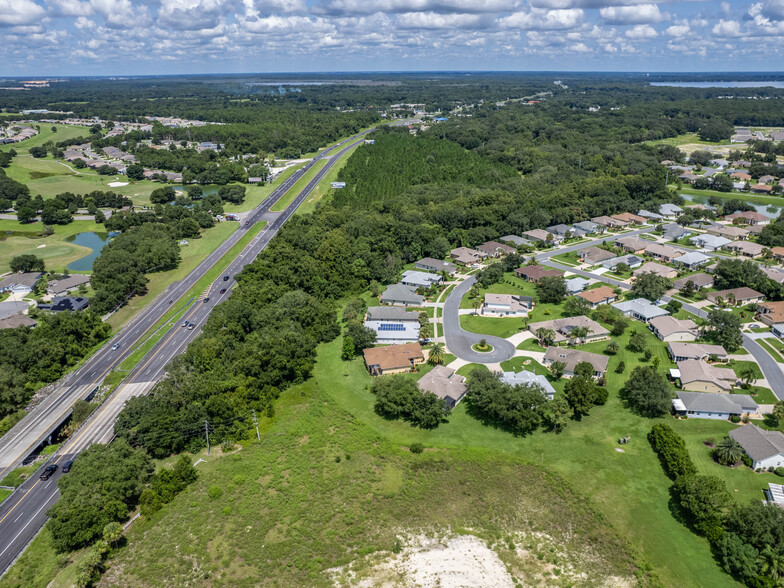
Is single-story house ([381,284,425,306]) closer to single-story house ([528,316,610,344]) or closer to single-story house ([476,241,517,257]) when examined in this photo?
single-story house ([528,316,610,344])

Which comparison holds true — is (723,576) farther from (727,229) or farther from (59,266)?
(59,266)

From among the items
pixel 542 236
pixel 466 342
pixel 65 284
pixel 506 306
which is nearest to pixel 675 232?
pixel 542 236

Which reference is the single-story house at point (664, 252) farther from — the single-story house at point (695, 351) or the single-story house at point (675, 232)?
the single-story house at point (695, 351)

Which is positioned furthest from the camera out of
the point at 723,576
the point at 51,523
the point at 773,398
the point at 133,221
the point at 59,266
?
the point at 133,221

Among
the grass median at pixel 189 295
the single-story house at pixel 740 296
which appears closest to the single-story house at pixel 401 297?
the grass median at pixel 189 295

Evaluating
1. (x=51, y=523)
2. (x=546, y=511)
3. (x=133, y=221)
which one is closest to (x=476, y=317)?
(x=546, y=511)

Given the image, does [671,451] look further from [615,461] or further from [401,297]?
[401,297]

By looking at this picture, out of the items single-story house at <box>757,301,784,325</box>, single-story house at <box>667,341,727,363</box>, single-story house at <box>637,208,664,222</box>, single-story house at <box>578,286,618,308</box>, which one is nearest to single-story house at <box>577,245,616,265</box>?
single-story house at <box>578,286,618,308</box>
